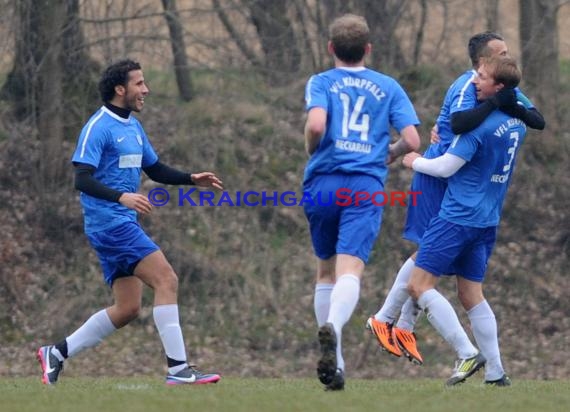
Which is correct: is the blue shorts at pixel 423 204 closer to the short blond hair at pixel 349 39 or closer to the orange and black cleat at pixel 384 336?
the orange and black cleat at pixel 384 336

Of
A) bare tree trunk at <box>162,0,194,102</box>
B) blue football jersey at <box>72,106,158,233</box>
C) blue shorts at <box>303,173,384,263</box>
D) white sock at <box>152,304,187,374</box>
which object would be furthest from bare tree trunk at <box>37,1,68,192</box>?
blue shorts at <box>303,173,384,263</box>

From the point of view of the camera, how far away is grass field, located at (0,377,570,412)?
21.6ft

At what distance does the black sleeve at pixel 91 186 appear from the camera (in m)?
7.86

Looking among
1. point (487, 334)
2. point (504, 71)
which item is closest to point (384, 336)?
point (487, 334)

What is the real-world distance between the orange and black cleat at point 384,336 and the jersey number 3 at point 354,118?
1511mm

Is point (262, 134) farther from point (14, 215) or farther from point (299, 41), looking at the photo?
point (14, 215)

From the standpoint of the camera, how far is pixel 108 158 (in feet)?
26.8

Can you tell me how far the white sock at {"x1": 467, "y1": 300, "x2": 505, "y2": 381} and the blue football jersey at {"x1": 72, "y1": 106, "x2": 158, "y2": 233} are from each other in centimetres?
233

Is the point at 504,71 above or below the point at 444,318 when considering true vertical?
above

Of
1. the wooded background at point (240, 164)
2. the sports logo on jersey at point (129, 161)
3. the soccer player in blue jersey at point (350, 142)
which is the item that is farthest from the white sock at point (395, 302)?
the wooded background at point (240, 164)

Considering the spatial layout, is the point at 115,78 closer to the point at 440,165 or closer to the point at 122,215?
the point at 122,215

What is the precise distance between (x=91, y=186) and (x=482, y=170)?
2.45m

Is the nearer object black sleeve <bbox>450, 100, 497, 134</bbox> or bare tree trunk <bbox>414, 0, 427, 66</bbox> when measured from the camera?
black sleeve <bbox>450, 100, 497, 134</bbox>

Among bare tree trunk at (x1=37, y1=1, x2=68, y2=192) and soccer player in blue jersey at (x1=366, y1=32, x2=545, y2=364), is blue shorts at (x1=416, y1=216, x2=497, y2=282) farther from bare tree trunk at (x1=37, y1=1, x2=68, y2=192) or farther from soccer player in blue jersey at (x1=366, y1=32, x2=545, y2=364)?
bare tree trunk at (x1=37, y1=1, x2=68, y2=192)
